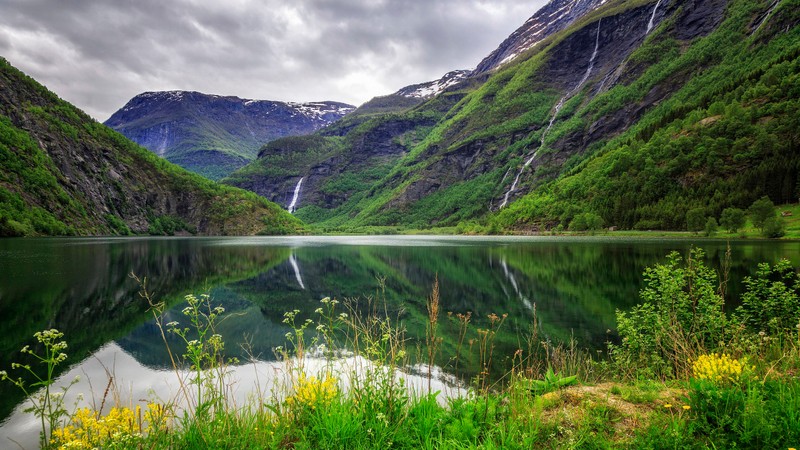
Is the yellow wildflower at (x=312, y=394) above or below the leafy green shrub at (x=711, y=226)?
above

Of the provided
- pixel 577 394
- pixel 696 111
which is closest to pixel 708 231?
pixel 696 111

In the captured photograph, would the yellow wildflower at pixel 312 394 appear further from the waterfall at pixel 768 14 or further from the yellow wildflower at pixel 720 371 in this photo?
the waterfall at pixel 768 14

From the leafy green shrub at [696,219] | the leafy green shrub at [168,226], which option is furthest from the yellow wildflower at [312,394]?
the leafy green shrub at [168,226]

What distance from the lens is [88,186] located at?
12456cm

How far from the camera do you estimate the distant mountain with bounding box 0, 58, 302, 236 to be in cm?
9475

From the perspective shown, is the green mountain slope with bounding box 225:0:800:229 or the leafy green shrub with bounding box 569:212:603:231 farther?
the leafy green shrub with bounding box 569:212:603:231

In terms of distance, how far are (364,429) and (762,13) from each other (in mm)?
233075

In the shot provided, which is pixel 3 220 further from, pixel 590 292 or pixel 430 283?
pixel 590 292

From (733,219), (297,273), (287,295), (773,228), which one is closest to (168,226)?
(297,273)

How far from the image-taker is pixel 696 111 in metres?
114

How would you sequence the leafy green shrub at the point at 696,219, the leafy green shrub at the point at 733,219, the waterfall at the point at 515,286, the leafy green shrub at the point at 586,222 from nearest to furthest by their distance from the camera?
the waterfall at the point at 515,286, the leafy green shrub at the point at 733,219, the leafy green shrub at the point at 696,219, the leafy green shrub at the point at 586,222

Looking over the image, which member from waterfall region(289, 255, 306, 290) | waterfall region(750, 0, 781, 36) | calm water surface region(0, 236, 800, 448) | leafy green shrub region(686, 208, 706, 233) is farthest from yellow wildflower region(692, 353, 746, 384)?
waterfall region(750, 0, 781, 36)

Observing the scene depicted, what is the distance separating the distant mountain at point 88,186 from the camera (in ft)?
311

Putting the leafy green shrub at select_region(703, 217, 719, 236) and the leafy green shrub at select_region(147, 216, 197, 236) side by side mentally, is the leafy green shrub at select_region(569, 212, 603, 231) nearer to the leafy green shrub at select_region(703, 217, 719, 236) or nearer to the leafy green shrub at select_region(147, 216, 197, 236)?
the leafy green shrub at select_region(703, 217, 719, 236)
